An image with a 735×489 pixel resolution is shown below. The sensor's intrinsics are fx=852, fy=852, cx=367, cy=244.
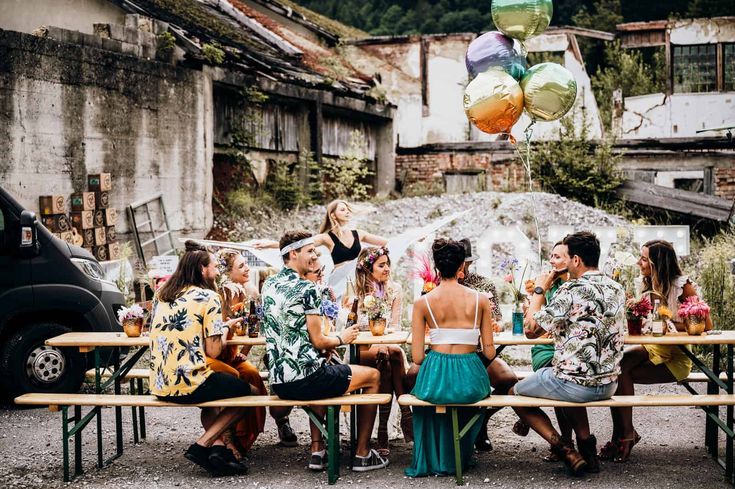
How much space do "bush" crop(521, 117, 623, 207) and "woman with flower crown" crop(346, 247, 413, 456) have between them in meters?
11.7

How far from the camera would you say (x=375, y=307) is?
6.12 meters

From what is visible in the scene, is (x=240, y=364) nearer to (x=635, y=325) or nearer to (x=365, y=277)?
(x=365, y=277)

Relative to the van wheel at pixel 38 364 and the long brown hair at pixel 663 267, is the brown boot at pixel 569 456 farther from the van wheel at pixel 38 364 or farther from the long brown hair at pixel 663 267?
the van wheel at pixel 38 364

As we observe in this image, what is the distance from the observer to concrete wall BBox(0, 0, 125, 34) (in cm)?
1305

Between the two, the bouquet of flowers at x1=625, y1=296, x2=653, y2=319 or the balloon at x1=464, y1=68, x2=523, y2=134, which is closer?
the bouquet of flowers at x1=625, y1=296, x2=653, y2=319

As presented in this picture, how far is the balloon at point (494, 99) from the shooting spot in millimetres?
7562

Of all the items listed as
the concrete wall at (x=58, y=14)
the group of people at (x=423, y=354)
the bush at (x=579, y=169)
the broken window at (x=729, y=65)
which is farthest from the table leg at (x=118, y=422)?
the broken window at (x=729, y=65)

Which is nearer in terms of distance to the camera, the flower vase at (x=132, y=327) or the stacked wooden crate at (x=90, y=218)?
the flower vase at (x=132, y=327)

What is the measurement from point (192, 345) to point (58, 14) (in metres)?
10.1

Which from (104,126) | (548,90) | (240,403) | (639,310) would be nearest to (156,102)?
(104,126)

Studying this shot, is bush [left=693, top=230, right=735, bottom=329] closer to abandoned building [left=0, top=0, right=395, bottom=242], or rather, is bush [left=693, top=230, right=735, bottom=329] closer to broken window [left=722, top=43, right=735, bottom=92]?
abandoned building [left=0, top=0, right=395, bottom=242]

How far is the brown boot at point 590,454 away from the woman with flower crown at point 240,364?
2.18 m

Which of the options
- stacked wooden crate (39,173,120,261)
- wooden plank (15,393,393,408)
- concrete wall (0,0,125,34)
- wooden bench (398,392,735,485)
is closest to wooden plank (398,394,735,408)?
wooden bench (398,392,735,485)

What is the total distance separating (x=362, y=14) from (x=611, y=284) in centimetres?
3179
